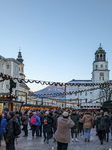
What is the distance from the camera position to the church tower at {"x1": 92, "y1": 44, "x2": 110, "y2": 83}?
10781 cm

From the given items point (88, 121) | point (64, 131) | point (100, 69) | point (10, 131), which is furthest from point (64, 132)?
point (100, 69)

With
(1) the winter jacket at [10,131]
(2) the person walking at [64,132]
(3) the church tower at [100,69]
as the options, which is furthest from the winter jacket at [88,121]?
(3) the church tower at [100,69]

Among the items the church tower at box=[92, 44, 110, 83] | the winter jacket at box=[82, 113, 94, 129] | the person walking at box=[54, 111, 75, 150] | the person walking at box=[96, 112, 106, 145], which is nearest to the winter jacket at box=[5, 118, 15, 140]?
the person walking at box=[54, 111, 75, 150]

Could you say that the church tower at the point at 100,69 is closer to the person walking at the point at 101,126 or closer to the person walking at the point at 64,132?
the person walking at the point at 101,126

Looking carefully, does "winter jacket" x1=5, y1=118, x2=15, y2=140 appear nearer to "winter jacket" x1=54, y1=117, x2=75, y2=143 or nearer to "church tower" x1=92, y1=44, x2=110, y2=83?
"winter jacket" x1=54, y1=117, x2=75, y2=143

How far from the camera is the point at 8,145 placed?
7.13 m

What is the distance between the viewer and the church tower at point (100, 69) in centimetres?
10781

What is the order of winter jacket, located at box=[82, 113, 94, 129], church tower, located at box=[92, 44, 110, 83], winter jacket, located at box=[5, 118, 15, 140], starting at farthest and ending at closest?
1. church tower, located at box=[92, 44, 110, 83]
2. winter jacket, located at box=[82, 113, 94, 129]
3. winter jacket, located at box=[5, 118, 15, 140]

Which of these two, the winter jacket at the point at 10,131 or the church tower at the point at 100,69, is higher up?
the church tower at the point at 100,69

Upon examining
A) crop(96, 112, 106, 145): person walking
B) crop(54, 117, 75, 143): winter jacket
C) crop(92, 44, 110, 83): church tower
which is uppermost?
crop(92, 44, 110, 83): church tower

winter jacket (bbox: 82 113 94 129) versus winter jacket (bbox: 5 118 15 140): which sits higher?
winter jacket (bbox: 5 118 15 140)

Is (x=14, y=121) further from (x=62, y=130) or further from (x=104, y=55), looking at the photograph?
(x=104, y=55)

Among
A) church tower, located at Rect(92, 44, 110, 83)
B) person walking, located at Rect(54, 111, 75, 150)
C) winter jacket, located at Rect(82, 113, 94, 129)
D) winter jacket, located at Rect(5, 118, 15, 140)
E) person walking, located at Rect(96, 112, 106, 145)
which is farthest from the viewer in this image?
church tower, located at Rect(92, 44, 110, 83)

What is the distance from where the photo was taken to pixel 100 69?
355 feet
